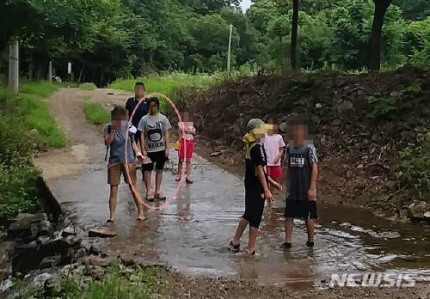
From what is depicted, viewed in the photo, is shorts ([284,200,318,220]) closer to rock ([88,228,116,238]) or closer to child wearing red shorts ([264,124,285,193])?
rock ([88,228,116,238])

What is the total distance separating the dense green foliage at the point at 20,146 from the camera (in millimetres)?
12461

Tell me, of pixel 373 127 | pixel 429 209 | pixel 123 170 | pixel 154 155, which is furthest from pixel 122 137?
pixel 373 127

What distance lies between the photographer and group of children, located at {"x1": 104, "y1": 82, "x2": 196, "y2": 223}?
30.5 feet

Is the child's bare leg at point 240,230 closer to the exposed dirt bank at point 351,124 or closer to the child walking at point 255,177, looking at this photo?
the child walking at point 255,177

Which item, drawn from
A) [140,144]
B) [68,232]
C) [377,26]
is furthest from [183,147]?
[377,26]

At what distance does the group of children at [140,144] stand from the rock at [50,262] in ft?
3.55

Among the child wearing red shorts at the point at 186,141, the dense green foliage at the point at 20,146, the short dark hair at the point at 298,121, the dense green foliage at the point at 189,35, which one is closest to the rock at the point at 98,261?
the short dark hair at the point at 298,121

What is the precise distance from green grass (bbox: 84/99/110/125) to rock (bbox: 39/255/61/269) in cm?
1347

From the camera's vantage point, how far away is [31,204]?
1253cm

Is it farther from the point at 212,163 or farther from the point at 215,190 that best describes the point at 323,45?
the point at 215,190

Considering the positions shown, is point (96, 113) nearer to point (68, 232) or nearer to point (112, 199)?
point (112, 199)

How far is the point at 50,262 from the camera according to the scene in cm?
855

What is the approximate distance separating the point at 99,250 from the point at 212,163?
304 inches

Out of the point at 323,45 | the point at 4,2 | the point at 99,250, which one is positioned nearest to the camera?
the point at 99,250
